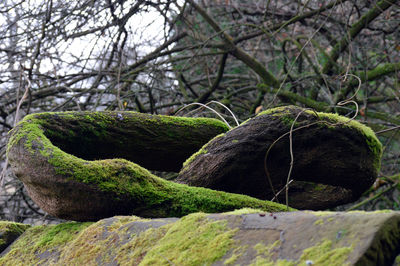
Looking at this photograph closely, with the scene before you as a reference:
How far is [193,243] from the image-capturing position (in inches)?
57.6

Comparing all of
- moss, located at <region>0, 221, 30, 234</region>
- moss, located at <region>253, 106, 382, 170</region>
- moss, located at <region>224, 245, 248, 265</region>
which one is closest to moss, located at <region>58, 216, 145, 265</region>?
moss, located at <region>224, 245, 248, 265</region>

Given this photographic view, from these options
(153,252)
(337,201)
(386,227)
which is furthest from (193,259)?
(337,201)

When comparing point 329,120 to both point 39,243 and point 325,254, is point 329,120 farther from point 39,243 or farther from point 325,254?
point 39,243

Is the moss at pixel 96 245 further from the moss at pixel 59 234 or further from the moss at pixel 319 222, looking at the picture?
the moss at pixel 319 222

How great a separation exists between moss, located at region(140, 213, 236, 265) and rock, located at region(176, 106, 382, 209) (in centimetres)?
89

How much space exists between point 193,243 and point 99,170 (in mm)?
853

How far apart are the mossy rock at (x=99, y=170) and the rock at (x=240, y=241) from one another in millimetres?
170

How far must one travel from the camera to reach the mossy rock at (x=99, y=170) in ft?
7.02

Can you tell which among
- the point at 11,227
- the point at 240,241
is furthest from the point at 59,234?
the point at 240,241

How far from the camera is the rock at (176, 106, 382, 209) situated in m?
2.48

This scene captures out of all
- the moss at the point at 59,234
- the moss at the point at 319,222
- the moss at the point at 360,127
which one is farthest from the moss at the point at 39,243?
the moss at the point at 360,127

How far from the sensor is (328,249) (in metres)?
1.15

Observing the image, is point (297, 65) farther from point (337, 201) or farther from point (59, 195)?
point (59, 195)

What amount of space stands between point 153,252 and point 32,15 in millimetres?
4399
